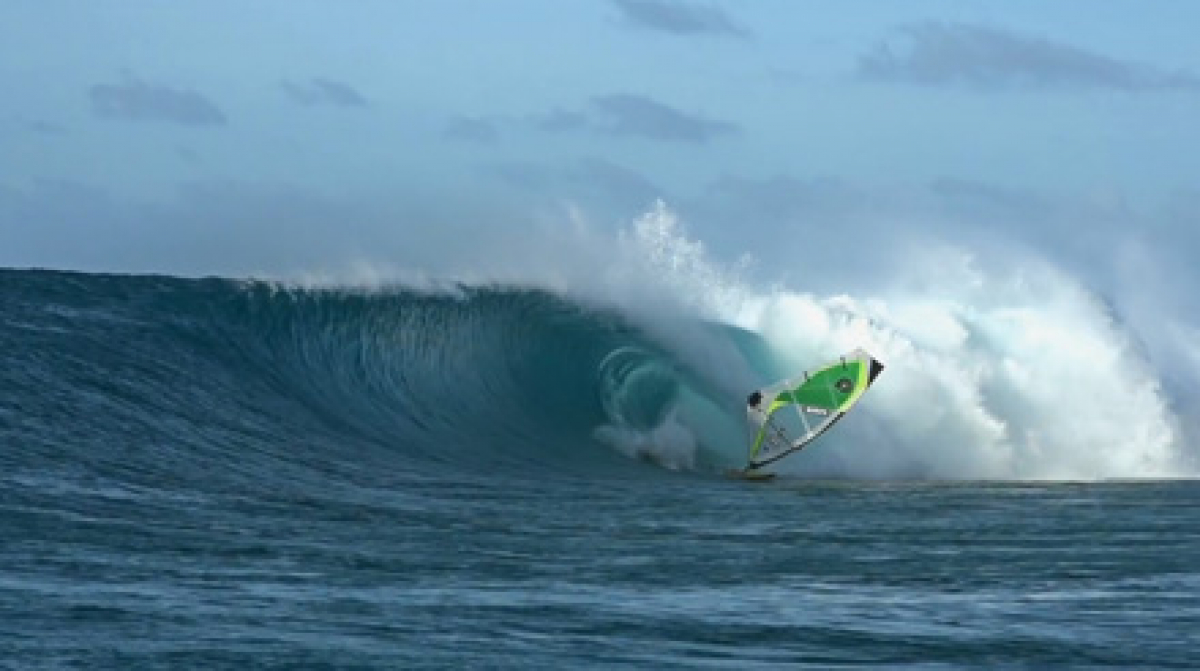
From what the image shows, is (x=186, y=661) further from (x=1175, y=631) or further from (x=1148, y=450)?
(x=1148, y=450)

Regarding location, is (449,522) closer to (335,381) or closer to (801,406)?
(335,381)

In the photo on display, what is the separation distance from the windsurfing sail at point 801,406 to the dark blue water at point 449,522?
2.94ft

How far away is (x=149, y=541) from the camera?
52.4 ft

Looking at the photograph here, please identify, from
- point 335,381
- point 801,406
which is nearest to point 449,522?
point 335,381

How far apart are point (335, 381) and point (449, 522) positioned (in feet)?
36.2

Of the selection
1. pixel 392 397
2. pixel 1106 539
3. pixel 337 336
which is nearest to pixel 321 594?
pixel 1106 539

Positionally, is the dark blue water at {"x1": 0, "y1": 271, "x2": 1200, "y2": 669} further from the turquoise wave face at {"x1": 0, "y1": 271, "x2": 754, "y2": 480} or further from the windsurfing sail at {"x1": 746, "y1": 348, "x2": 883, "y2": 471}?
the windsurfing sail at {"x1": 746, "y1": 348, "x2": 883, "y2": 471}

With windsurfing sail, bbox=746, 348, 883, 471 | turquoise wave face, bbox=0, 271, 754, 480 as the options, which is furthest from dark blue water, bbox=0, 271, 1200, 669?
windsurfing sail, bbox=746, 348, 883, 471

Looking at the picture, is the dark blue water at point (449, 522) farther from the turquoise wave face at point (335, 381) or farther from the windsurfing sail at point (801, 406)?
the windsurfing sail at point (801, 406)

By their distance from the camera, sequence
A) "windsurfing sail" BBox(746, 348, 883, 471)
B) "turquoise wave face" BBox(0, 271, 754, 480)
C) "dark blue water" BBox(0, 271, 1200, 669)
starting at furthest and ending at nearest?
"windsurfing sail" BBox(746, 348, 883, 471) < "turquoise wave face" BBox(0, 271, 754, 480) < "dark blue water" BBox(0, 271, 1200, 669)

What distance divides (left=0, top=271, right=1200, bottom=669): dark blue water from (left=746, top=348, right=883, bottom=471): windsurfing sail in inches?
35.2

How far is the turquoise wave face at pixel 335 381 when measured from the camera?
23.6m

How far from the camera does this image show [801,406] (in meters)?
31.3

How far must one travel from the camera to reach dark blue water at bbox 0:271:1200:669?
12.6 metres
